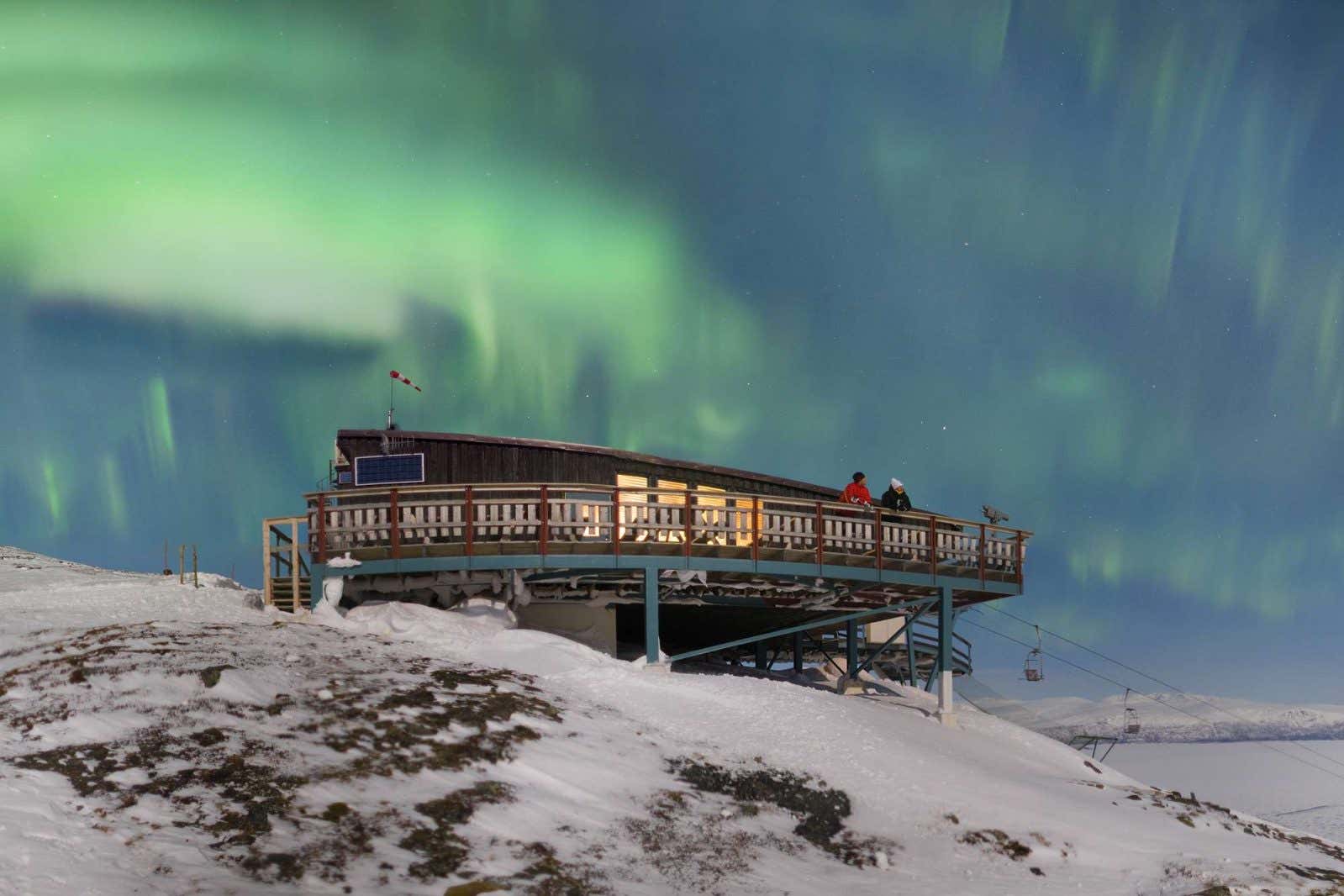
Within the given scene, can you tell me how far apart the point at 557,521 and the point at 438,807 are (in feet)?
29.3

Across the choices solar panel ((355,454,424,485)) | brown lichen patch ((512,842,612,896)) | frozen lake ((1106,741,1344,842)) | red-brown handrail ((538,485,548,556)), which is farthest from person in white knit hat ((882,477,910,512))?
frozen lake ((1106,741,1344,842))

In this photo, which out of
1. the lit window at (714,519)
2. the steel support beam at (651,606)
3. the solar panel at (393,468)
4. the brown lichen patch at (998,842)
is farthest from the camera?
the solar panel at (393,468)

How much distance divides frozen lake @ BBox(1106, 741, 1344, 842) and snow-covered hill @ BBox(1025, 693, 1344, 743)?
364cm

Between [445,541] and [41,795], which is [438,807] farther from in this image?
[445,541]

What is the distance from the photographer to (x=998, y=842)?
1370 centimetres

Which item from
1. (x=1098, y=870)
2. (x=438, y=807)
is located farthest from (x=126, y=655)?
(x=1098, y=870)

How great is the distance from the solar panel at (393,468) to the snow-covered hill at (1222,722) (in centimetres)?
11492

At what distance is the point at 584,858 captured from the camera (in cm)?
1076

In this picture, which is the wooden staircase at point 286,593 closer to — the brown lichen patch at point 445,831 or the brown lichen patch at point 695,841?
the brown lichen patch at point 445,831

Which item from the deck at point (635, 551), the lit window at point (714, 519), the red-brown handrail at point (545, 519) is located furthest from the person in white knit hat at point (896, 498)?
the red-brown handrail at point (545, 519)

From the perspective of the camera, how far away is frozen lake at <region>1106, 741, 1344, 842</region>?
221 ft

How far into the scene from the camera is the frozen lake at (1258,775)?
6750 cm

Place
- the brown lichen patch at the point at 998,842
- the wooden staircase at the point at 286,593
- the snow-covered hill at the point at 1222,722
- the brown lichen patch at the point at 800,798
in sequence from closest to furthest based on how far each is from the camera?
the brown lichen patch at the point at 800,798, the brown lichen patch at the point at 998,842, the wooden staircase at the point at 286,593, the snow-covered hill at the point at 1222,722

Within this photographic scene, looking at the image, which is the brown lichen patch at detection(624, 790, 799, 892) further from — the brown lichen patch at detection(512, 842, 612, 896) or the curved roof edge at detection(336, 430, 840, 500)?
the curved roof edge at detection(336, 430, 840, 500)
